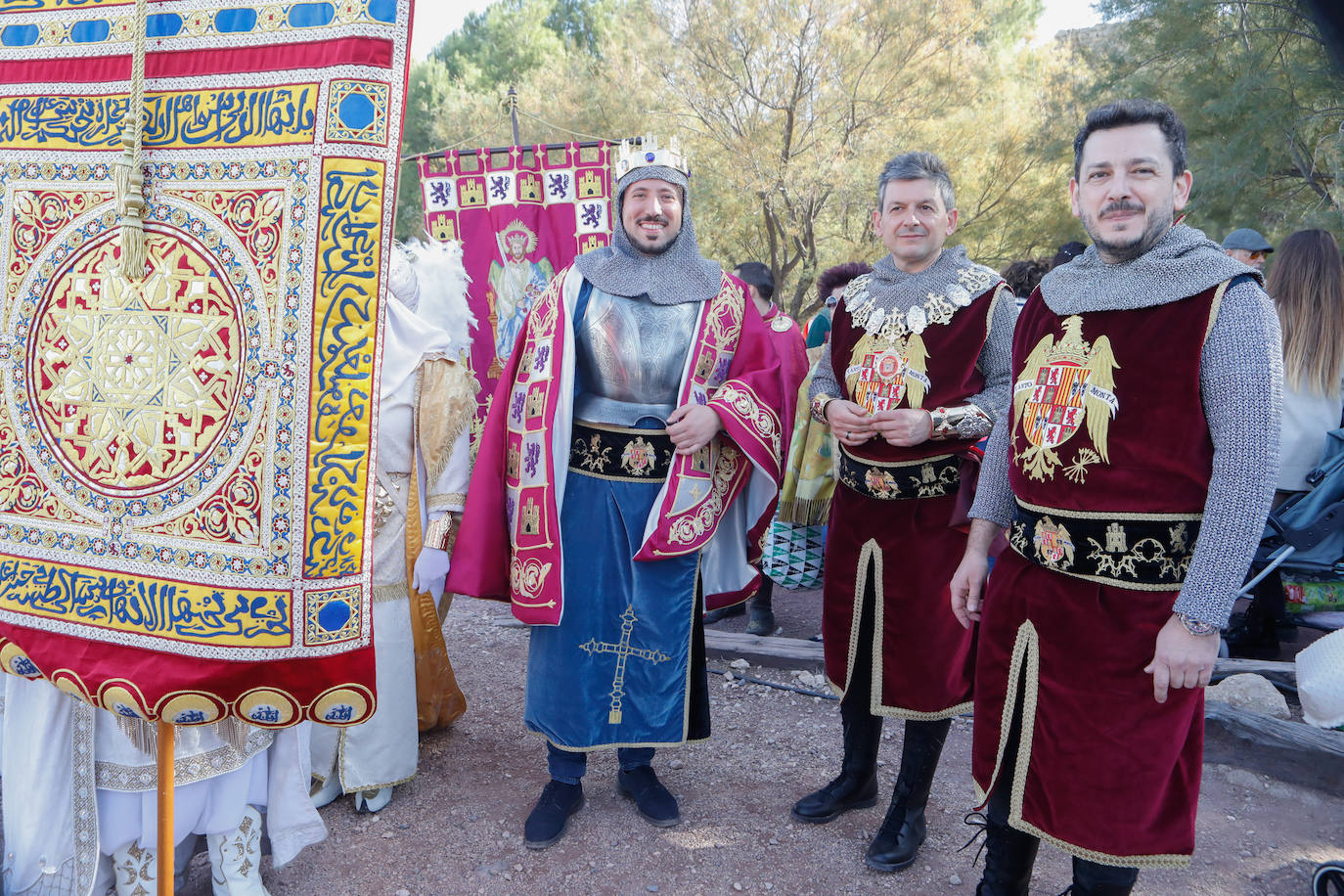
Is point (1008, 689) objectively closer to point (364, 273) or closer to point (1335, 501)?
point (364, 273)

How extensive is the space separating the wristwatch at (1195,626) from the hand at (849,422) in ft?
3.25

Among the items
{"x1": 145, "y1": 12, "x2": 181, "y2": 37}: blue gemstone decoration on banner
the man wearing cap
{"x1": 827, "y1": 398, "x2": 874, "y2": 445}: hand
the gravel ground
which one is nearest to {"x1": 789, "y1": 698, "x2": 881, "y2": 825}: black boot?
the gravel ground

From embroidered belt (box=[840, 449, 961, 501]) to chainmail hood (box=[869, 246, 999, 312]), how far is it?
45 centimetres

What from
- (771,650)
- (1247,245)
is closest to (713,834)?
(771,650)

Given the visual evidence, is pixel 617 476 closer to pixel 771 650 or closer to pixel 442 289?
pixel 442 289

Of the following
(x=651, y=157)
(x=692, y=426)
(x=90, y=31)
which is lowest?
(x=692, y=426)

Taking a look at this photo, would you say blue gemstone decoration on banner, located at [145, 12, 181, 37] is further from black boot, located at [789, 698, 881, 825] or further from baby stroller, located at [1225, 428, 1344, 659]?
baby stroller, located at [1225, 428, 1344, 659]

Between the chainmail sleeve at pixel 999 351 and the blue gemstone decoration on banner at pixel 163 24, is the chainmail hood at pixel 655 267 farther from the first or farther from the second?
the blue gemstone decoration on banner at pixel 163 24

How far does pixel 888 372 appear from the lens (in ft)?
8.35

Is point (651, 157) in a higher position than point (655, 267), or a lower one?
higher

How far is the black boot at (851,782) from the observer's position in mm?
2859

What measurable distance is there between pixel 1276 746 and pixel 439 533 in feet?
10.1

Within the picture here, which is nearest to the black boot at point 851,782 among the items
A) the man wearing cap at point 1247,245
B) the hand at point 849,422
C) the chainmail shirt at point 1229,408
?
the hand at point 849,422

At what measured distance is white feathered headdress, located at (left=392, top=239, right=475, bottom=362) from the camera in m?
3.36
